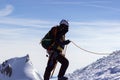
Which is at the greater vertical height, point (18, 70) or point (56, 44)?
point (56, 44)

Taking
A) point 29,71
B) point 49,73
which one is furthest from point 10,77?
point 49,73

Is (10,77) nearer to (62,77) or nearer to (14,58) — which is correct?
(14,58)

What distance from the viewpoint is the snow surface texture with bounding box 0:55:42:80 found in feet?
126

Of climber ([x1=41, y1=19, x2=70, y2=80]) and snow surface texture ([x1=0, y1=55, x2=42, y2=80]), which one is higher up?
climber ([x1=41, y1=19, x2=70, y2=80])

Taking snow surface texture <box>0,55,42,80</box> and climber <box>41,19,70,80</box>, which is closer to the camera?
climber <box>41,19,70,80</box>

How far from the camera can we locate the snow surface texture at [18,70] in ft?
126

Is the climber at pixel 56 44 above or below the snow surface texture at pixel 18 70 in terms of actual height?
above

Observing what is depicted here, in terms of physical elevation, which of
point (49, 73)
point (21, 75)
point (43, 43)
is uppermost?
point (43, 43)

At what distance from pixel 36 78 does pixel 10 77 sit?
2.16 m

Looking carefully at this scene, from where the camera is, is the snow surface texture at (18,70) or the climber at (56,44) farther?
the snow surface texture at (18,70)

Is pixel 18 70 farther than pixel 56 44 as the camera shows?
Yes

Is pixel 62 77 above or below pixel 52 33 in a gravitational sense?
below

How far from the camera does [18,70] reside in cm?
4200

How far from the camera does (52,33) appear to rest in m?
22.3
